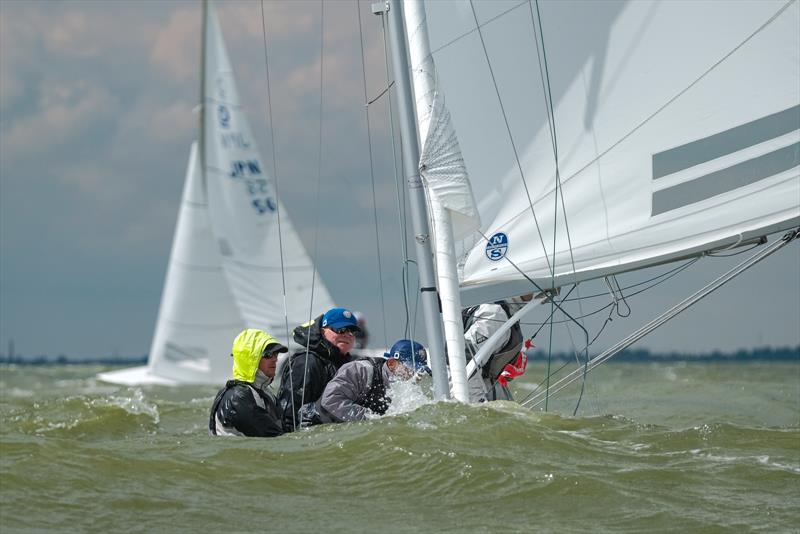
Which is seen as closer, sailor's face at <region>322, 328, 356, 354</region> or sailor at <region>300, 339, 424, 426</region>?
sailor at <region>300, 339, 424, 426</region>

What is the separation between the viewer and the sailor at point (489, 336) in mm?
6898

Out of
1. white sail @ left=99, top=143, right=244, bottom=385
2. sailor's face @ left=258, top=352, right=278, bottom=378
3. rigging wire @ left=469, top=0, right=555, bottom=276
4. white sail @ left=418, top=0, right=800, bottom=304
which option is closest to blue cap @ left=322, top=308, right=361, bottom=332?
sailor's face @ left=258, top=352, right=278, bottom=378

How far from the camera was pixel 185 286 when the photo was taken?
25.0 metres

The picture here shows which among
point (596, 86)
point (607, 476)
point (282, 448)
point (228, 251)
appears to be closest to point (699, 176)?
point (596, 86)

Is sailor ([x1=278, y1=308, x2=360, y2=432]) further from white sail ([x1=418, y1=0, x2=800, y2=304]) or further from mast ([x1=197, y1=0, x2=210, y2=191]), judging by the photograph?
mast ([x1=197, y1=0, x2=210, y2=191])

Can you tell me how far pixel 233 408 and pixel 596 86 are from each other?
2.65 m

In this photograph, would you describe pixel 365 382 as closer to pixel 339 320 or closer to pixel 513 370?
pixel 339 320

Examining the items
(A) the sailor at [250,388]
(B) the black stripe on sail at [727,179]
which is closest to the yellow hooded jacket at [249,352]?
(A) the sailor at [250,388]

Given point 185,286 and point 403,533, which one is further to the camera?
point 185,286

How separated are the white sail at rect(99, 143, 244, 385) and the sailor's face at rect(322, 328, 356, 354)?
58.0 feet

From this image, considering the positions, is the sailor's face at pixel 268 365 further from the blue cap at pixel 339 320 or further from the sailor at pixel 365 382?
the blue cap at pixel 339 320

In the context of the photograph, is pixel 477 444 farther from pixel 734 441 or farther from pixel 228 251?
Answer: pixel 228 251

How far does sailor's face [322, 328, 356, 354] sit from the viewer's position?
7.11 meters

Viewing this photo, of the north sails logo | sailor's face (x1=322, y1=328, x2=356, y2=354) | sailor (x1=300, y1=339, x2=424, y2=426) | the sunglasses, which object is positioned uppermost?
the north sails logo
